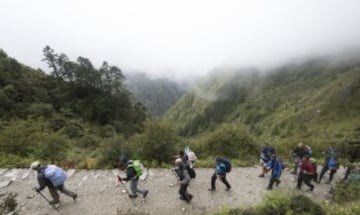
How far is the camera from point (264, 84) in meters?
195

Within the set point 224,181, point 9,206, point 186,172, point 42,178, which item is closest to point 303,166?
point 224,181

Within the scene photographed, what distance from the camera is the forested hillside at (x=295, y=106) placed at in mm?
103188

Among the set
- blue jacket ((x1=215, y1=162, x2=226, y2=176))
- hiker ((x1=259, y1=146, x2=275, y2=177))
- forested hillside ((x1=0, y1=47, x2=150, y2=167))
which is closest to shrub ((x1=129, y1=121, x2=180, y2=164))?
blue jacket ((x1=215, y1=162, x2=226, y2=176))

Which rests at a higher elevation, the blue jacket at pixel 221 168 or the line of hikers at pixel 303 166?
the blue jacket at pixel 221 168

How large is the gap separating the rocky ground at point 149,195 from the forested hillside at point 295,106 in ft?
204

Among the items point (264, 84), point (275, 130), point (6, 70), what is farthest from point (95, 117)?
point (264, 84)

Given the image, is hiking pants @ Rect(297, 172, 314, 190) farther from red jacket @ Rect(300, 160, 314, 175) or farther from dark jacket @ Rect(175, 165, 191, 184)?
dark jacket @ Rect(175, 165, 191, 184)

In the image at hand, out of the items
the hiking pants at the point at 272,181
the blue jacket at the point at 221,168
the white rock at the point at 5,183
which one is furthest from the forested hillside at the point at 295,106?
the white rock at the point at 5,183

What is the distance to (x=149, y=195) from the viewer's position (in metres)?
13.7

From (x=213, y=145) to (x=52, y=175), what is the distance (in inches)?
513

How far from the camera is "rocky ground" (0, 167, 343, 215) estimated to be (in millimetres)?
12453

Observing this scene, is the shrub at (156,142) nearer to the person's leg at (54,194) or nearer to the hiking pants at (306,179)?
the person's leg at (54,194)

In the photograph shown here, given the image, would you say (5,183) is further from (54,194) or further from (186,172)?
(186,172)

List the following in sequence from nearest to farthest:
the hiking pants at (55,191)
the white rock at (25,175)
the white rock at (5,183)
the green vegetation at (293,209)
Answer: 1. the green vegetation at (293,209)
2. the hiking pants at (55,191)
3. the white rock at (5,183)
4. the white rock at (25,175)
